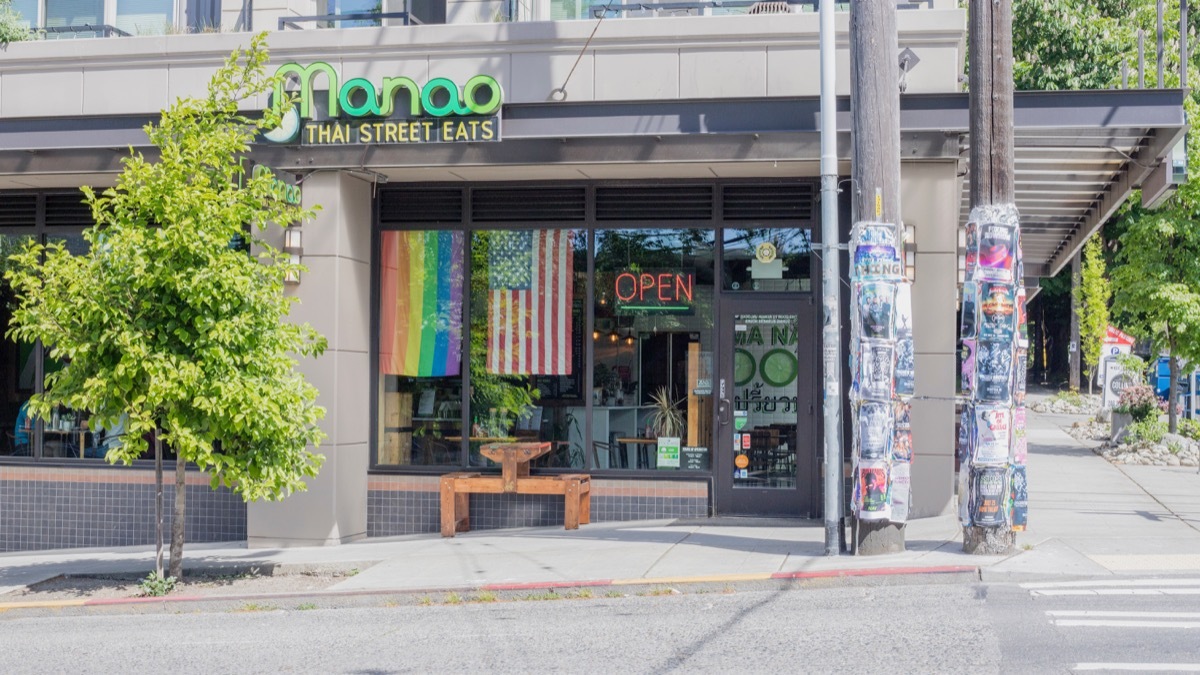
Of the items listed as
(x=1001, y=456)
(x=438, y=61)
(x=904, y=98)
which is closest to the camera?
(x=1001, y=456)

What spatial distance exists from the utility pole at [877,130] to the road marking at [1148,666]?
367 cm

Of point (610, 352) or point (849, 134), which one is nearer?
point (849, 134)

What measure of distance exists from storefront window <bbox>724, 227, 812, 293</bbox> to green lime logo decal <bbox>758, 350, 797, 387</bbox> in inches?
28.4

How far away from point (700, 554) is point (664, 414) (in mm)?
2938

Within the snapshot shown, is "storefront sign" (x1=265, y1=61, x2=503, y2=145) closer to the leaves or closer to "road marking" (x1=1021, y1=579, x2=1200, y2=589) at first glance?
the leaves

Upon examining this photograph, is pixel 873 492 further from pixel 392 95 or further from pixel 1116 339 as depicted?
pixel 1116 339

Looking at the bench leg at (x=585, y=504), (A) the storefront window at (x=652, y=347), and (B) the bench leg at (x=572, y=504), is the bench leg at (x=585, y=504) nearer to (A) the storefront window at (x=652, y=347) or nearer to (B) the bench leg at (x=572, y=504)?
(B) the bench leg at (x=572, y=504)

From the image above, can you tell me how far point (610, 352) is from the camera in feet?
45.7

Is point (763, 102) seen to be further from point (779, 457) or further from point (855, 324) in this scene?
point (779, 457)

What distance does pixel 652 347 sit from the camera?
1388 cm

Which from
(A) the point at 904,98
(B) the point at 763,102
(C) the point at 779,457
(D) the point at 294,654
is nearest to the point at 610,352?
(C) the point at 779,457

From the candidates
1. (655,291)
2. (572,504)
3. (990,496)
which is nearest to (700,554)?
(572,504)

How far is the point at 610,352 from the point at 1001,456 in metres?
4.95

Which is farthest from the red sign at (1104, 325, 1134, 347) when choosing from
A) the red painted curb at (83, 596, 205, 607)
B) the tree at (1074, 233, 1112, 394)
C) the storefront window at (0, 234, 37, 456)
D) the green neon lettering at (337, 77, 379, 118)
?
the red painted curb at (83, 596, 205, 607)
